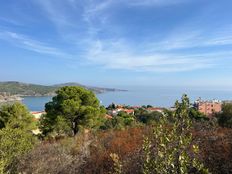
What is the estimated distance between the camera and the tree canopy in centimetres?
1653

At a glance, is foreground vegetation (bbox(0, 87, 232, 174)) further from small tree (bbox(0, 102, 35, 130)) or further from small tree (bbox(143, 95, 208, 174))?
small tree (bbox(0, 102, 35, 130))

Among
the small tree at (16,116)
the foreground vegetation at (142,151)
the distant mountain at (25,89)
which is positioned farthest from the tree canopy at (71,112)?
the distant mountain at (25,89)

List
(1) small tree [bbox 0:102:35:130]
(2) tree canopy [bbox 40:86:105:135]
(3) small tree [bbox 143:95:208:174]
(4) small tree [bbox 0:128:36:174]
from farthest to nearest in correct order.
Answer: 1. (1) small tree [bbox 0:102:35:130]
2. (2) tree canopy [bbox 40:86:105:135]
3. (4) small tree [bbox 0:128:36:174]
4. (3) small tree [bbox 143:95:208:174]

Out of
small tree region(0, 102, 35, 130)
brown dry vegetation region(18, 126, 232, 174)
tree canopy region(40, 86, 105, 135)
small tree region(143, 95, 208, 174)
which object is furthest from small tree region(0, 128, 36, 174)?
small tree region(0, 102, 35, 130)

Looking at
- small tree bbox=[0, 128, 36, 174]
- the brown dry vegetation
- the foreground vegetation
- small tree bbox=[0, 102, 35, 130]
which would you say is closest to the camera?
the foreground vegetation

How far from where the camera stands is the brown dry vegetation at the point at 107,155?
5160mm

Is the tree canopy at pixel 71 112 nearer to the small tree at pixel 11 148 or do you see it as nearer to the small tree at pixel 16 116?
the small tree at pixel 16 116

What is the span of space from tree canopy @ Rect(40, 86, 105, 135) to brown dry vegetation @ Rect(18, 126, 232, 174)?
28.3 ft

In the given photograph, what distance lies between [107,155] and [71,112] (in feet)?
34.3

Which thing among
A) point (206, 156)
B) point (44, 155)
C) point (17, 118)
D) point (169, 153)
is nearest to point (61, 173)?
point (44, 155)

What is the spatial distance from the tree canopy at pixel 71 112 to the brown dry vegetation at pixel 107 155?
28.3 feet

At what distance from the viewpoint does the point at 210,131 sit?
256 inches

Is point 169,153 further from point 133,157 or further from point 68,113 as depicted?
point 68,113

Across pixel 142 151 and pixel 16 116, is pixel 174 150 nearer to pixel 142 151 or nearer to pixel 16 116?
pixel 142 151
